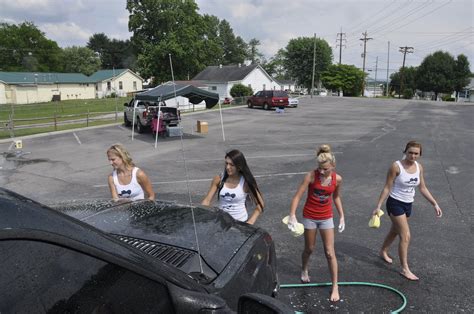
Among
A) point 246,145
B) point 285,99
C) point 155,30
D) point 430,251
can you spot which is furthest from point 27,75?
point 430,251

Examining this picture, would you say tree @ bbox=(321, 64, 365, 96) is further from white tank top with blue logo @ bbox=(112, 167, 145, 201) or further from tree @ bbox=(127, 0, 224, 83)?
white tank top with blue logo @ bbox=(112, 167, 145, 201)

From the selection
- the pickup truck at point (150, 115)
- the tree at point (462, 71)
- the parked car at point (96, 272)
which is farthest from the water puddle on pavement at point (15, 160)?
the tree at point (462, 71)

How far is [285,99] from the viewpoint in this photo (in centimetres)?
3666

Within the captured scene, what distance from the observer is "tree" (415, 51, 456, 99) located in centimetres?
8056

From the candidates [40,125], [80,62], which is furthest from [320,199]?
[80,62]

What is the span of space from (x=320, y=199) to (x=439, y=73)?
87.9 metres

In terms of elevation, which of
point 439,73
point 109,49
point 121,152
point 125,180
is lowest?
point 125,180

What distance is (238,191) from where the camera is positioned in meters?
4.48

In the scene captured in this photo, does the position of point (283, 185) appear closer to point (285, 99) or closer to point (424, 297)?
point (424, 297)

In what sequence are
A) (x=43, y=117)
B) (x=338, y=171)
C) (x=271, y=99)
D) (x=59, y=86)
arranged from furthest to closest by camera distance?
(x=59, y=86) < (x=271, y=99) < (x=43, y=117) < (x=338, y=171)

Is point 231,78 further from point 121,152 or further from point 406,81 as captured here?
point 121,152

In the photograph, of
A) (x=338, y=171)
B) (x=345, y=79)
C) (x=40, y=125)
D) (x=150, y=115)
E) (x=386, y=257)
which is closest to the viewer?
(x=386, y=257)

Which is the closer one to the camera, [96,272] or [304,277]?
[96,272]

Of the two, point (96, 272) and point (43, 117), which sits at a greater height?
point (96, 272)
